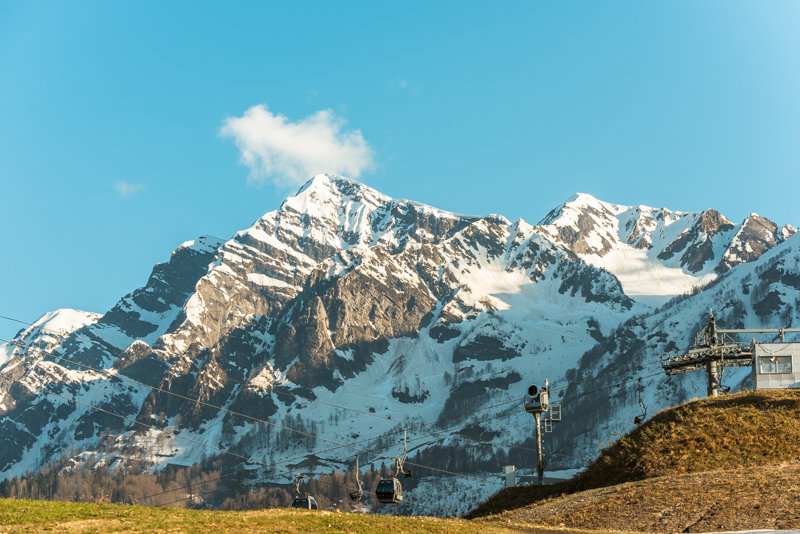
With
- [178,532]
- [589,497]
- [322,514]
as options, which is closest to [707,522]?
[589,497]

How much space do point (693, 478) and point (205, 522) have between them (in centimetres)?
3185

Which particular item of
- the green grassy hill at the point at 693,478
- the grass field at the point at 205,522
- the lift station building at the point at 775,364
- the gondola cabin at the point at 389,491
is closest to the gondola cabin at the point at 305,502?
the gondola cabin at the point at 389,491

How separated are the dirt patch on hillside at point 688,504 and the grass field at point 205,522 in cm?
401

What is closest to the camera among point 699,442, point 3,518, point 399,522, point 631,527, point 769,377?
point 3,518

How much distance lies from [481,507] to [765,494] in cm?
2265

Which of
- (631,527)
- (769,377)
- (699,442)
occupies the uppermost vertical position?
(769,377)

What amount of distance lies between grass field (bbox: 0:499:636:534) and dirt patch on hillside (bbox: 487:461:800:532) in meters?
4.01

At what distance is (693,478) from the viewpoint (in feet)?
189

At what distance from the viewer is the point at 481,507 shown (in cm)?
6781

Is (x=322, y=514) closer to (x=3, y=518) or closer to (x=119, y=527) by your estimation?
(x=119, y=527)

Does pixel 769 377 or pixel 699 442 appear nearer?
pixel 699 442

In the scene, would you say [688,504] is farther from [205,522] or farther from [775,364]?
[775,364]

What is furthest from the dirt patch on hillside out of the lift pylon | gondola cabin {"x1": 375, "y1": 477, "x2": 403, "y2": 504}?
gondola cabin {"x1": 375, "y1": 477, "x2": 403, "y2": 504}

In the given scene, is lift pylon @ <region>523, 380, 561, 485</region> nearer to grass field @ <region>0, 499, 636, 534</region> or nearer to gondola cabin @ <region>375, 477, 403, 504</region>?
gondola cabin @ <region>375, 477, 403, 504</region>
